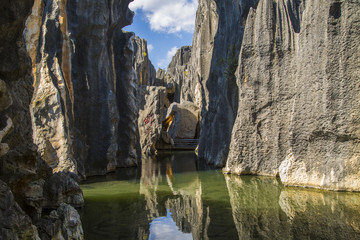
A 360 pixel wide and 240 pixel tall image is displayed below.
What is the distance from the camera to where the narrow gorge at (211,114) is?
143 inches

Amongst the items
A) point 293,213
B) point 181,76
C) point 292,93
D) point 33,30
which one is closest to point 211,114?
point 292,93

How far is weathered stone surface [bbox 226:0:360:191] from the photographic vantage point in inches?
252

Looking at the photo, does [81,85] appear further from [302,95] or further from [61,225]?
[61,225]

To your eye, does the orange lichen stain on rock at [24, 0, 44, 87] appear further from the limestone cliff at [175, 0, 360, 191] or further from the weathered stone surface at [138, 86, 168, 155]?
the weathered stone surface at [138, 86, 168, 155]

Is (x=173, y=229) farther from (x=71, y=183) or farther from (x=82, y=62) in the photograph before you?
(x=82, y=62)

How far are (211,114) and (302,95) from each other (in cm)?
807

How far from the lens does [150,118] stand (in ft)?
69.1

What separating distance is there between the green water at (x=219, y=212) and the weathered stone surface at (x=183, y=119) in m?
17.6

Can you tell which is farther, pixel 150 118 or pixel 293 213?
pixel 150 118

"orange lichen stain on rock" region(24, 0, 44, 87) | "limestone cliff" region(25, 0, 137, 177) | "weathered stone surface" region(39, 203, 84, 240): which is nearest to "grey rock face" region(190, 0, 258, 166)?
"limestone cliff" region(25, 0, 137, 177)

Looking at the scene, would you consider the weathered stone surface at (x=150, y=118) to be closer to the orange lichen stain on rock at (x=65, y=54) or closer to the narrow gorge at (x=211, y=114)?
the narrow gorge at (x=211, y=114)

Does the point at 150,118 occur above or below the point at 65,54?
below

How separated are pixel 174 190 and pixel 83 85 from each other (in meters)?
4.94

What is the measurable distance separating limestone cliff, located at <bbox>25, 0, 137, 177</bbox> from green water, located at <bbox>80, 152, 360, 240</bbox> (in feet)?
5.76
